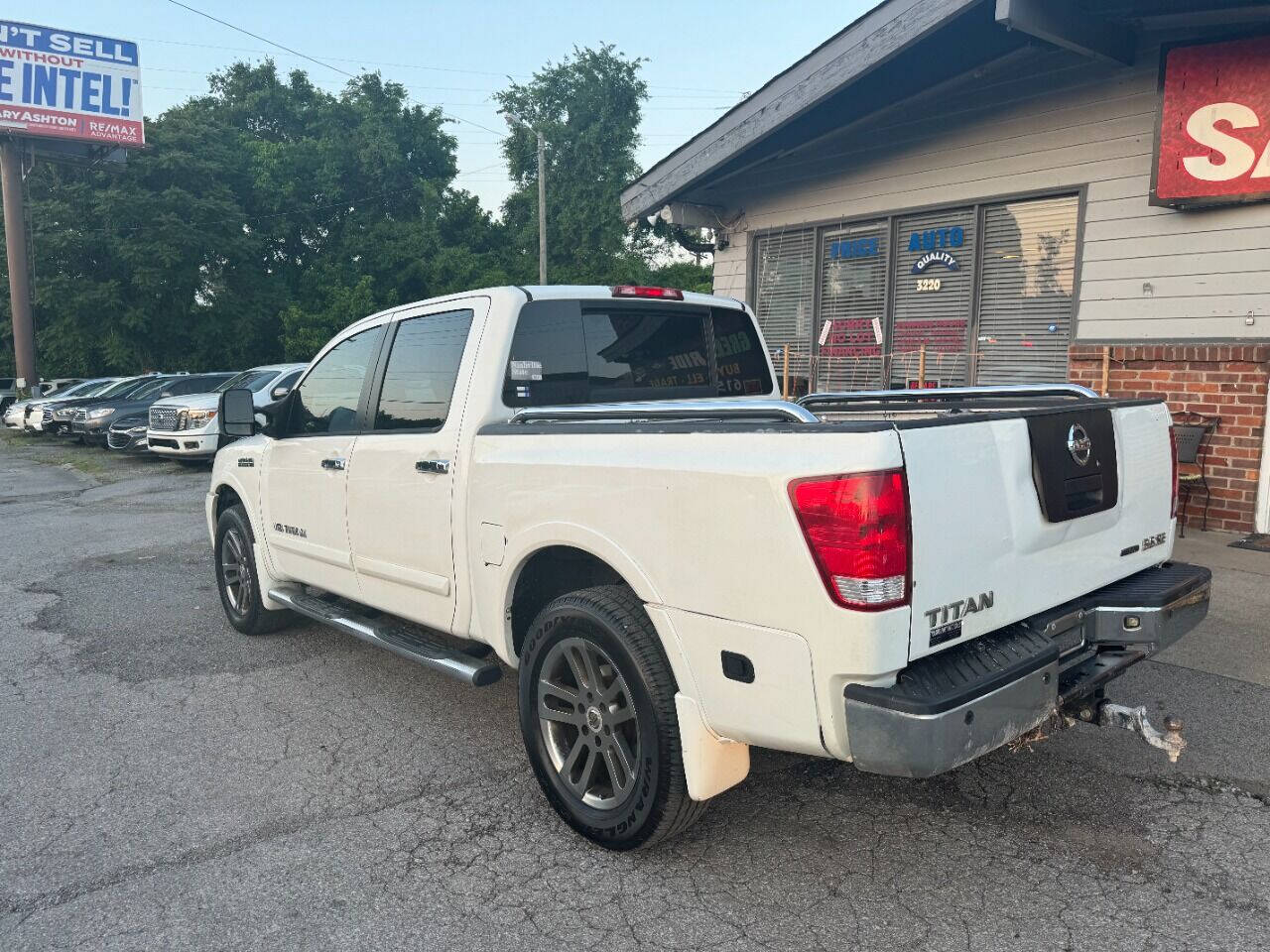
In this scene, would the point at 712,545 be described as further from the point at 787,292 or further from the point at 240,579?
the point at 787,292

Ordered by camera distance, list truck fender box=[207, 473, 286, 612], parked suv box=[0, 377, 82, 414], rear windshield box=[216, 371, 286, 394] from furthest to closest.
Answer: parked suv box=[0, 377, 82, 414] < rear windshield box=[216, 371, 286, 394] < truck fender box=[207, 473, 286, 612]

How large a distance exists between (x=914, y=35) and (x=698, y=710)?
21.1ft

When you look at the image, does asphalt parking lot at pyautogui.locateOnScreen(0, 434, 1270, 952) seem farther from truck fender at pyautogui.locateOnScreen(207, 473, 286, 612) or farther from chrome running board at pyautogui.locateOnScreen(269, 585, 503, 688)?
truck fender at pyautogui.locateOnScreen(207, 473, 286, 612)

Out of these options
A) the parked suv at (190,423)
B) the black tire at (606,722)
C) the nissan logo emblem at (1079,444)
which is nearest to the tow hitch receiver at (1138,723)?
the nissan logo emblem at (1079,444)

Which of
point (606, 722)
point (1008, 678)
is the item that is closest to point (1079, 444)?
point (1008, 678)

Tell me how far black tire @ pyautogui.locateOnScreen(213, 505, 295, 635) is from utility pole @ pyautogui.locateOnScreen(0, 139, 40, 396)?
28.4m

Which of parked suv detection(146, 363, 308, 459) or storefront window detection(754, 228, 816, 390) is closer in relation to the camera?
storefront window detection(754, 228, 816, 390)

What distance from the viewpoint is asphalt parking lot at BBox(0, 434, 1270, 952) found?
280cm

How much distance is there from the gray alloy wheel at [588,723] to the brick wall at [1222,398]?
6414mm

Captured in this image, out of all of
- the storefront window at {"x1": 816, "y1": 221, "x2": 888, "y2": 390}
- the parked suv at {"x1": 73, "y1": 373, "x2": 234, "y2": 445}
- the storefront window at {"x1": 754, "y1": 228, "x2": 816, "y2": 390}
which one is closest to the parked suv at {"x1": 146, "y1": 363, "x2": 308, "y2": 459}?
the parked suv at {"x1": 73, "y1": 373, "x2": 234, "y2": 445}

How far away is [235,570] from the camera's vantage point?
19.7 ft

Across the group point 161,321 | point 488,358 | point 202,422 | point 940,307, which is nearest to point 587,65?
point 161,321

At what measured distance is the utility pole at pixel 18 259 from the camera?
29.1m

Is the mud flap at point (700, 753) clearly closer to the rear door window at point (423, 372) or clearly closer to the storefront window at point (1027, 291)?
the rear door window at point (423, 372)
